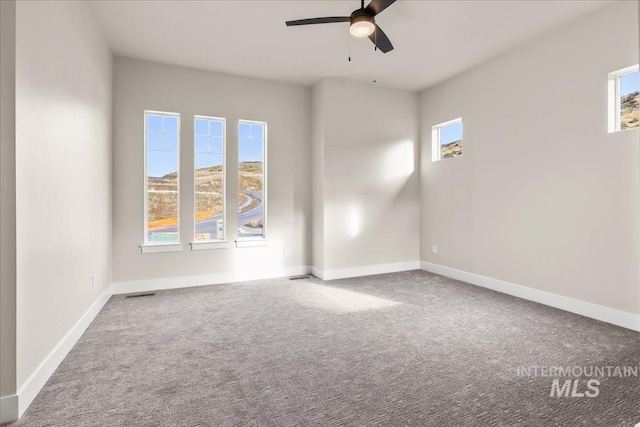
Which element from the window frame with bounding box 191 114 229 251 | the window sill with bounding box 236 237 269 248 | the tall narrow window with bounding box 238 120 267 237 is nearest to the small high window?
the tall narrow window with bounding box 238 120 267 237

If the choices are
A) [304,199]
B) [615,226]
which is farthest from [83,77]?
[615,226]

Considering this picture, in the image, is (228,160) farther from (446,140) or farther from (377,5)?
(446,140)

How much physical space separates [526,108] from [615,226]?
1709 mm

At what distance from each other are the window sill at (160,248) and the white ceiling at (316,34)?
2601 millimetres

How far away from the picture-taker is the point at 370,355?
2561 millimetres

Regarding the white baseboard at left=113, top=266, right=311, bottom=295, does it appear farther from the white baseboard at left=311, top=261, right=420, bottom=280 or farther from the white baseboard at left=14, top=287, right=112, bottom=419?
the white baseboard at left=14, top=287, right=112, bottom=419

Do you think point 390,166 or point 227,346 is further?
point 390,166

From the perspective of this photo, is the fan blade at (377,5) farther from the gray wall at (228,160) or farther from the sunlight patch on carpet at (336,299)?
the sunlight patch on carpet at (336,299)

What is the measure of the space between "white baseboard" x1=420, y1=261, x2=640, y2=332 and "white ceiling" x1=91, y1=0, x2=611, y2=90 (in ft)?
10.1

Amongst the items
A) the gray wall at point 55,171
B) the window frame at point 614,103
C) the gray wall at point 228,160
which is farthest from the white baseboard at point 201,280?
the window frame at point 614,103

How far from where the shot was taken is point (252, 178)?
5215 mm

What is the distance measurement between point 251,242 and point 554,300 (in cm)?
411

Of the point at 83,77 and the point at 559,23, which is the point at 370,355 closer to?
the point at 83,77
